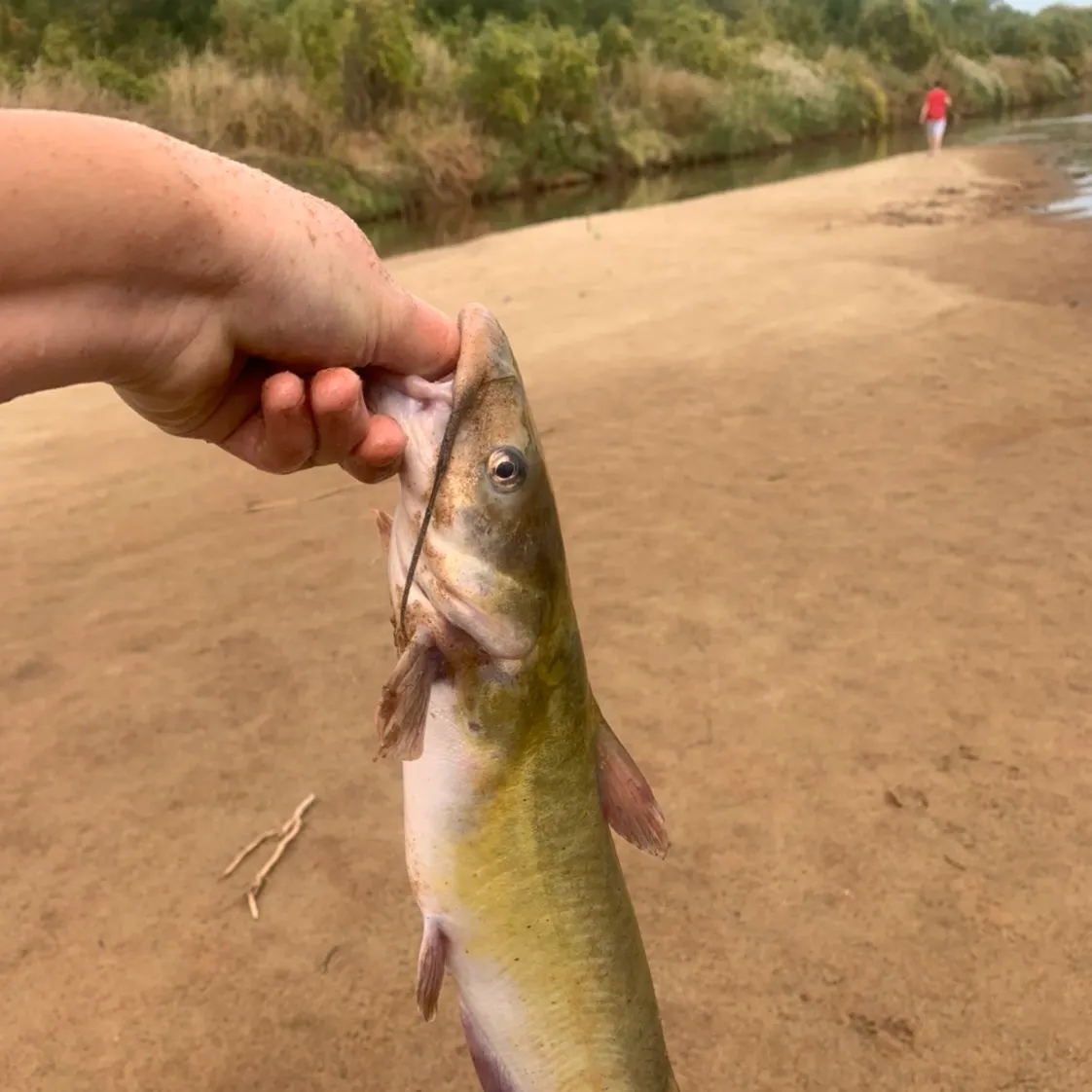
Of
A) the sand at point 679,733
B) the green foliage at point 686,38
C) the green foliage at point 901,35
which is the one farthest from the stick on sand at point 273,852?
the green foliage at point 901,35

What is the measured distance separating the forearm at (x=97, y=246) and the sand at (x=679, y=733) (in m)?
1.72

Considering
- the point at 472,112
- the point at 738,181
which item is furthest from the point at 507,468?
the point at 472,112

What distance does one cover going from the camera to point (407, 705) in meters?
1.55

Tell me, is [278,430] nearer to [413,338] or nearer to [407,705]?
[413,338]

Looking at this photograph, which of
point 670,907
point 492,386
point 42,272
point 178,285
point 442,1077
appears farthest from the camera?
point 670,907

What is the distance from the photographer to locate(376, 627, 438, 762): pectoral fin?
60.6 inches

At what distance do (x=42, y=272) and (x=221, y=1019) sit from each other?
6.17 ft

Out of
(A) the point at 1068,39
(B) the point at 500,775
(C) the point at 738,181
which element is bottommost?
(C) the point at 738,181

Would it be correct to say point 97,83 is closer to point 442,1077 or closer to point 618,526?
point 618,526

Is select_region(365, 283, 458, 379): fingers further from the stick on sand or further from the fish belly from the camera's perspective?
the stick on sand

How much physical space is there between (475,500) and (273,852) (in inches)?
73.5

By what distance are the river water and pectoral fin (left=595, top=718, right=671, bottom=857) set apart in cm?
1332

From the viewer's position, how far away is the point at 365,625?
13.8 ft

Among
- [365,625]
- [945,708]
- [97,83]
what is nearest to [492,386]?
[945,708]
